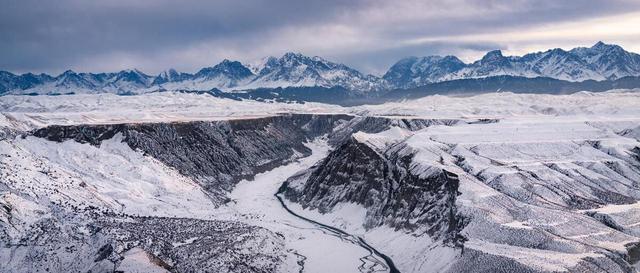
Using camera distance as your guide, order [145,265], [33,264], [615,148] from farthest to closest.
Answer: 1. [615,148]
2. [33,264]
3. [145,265]

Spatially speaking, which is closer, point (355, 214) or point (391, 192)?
point (391, 192)

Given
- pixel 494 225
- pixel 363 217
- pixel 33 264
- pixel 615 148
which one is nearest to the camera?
pixel 33 264

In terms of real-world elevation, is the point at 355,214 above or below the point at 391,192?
below

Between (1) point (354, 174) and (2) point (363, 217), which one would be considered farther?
(1) point (354, 174)

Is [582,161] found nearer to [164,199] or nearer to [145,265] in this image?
[164,199]

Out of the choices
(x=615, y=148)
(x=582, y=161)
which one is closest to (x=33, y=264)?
(x=582, y=161)

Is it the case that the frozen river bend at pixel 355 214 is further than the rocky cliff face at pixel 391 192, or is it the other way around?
the rocky cliff face at pixel 391 192

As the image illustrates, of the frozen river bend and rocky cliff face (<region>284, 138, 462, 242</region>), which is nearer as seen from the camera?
the frozen river bend

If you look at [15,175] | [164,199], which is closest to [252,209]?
[164,199]

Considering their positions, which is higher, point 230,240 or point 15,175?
point 15,175
